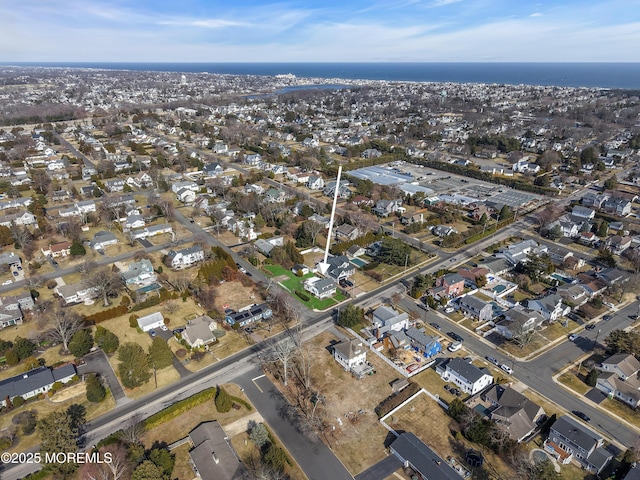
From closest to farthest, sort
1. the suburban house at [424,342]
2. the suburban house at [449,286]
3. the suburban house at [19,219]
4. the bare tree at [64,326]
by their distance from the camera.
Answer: the suburban house at [424,342] < the bare tree at [64,326] < the suburban house at [449,286] < the suburban house at [19,219]

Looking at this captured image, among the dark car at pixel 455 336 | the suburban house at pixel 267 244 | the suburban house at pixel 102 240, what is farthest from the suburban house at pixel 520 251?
the suburban house at pixel 102 240

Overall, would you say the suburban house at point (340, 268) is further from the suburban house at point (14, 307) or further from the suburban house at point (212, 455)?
the suburban house at point (14, 307)

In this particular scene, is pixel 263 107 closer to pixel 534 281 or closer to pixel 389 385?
pixel 534 281

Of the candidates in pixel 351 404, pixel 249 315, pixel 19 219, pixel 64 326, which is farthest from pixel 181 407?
pixel 19 219

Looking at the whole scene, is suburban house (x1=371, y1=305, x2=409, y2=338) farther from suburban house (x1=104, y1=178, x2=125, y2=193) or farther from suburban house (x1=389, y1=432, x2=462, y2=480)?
suburban house (x1=104, y1=178, x2=125, y2=193)

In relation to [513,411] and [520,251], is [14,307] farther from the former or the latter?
[520,251]

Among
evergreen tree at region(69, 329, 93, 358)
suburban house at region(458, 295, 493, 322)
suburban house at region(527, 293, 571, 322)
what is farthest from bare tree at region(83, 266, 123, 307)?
suburban house at region(527, 293, 571, 322)
